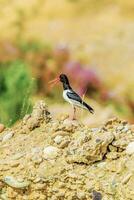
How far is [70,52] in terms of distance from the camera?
17.1m

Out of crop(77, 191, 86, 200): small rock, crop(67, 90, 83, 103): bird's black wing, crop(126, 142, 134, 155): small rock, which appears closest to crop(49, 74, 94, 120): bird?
crop(67, 90, 83, 103): bird's black wing

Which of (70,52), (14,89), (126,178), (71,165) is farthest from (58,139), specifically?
(70,52)

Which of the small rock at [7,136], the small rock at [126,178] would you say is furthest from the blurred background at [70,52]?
the small rock at [126,178]

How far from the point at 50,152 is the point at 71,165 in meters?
0.18

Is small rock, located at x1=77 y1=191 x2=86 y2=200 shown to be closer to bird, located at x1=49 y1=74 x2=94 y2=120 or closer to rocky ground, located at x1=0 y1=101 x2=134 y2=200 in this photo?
rocky ground, located at x1=0 y1=101 x2=134 y2=200

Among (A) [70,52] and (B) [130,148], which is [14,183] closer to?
(B) [130,148]

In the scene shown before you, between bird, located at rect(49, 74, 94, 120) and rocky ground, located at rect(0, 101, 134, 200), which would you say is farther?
bird, located at rect(49, 74, 94, 120)

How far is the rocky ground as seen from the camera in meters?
5.38

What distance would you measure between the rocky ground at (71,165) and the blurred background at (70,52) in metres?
3.46

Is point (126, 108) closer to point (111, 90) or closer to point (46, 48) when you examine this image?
point (111, 90)

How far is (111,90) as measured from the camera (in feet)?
48.6

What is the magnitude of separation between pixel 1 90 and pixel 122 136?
17.1ft

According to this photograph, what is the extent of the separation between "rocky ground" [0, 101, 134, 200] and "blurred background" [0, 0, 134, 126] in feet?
11.4

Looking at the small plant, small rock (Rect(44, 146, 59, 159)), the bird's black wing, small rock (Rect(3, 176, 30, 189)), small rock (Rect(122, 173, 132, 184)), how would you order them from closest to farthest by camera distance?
1. small rock (Rect(122, 173, 132, 184))
2. small rock (Rect(3, 176, 30, 189))
3. small rock (Rect(44, 146, 59, 159))
4. the bird's black wing
5. the small plant
